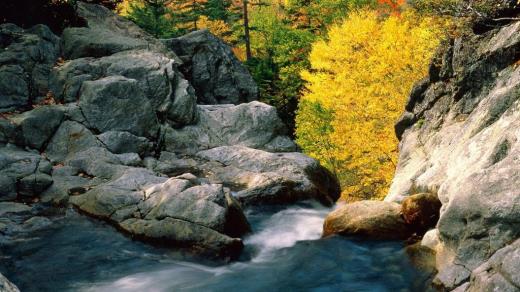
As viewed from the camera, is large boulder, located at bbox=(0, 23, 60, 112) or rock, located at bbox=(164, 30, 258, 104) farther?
rock, located at bbox=(164, 30, 258, 104)

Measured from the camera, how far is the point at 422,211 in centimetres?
1080

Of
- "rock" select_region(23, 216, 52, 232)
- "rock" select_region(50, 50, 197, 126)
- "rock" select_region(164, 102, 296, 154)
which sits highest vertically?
"rock" select_region(50, 50, 197, 126)

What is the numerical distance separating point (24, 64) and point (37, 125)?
13.6 feet

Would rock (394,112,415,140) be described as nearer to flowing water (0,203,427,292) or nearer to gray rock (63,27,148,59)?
flowing water (0,203,427,292)

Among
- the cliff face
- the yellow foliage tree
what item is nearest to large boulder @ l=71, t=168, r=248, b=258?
the cliff face

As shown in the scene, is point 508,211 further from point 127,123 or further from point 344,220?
point 127,123

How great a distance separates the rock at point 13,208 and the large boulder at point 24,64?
20.8 feet

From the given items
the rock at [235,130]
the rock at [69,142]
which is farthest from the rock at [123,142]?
the rock at [235,130]

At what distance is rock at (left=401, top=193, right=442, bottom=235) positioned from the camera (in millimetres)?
10703

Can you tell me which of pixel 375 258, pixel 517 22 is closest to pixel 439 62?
pixel 517 22

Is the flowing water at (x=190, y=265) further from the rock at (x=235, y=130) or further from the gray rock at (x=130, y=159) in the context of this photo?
the rock at (x=235, y=130)

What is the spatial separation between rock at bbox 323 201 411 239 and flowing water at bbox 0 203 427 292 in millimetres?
246

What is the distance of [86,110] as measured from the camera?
1902 centimetres

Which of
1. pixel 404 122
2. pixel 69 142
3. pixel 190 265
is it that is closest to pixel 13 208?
pixel 69 142
